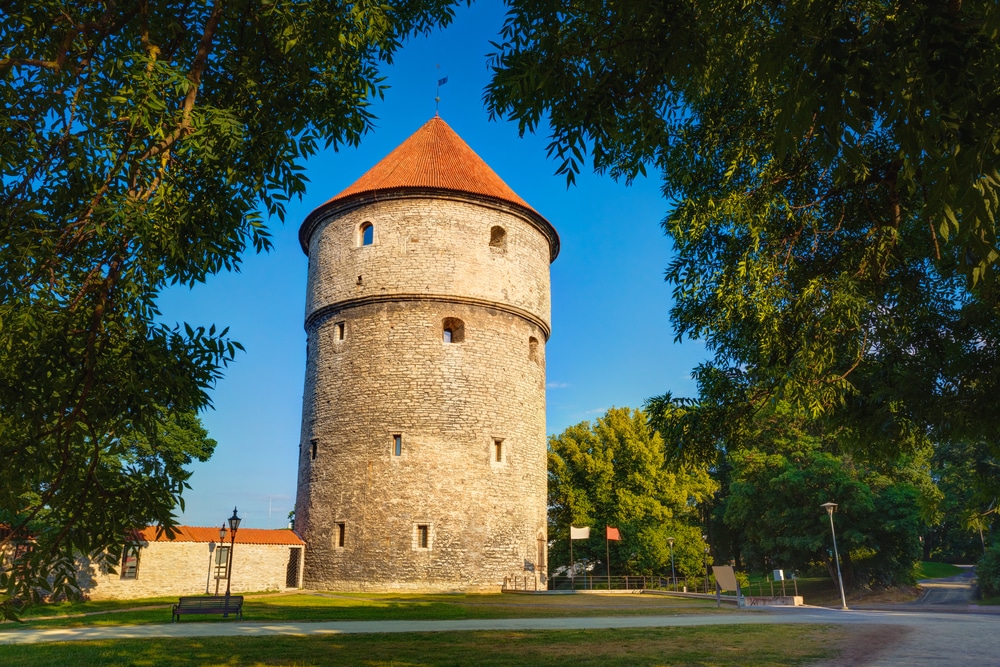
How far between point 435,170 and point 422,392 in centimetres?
822

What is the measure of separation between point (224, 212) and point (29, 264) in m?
1.17

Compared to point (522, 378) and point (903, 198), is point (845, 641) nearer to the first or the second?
point (903, 198)

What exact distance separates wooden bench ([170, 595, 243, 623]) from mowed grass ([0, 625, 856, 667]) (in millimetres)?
3529

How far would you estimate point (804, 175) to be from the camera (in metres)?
7.88

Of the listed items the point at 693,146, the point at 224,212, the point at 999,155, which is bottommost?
the point at 999,155

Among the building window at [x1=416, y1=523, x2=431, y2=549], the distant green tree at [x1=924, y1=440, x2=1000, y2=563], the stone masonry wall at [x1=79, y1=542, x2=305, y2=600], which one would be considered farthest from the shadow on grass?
the distant green tree at [x1=924, y1=440, x2=1000, y2=563]

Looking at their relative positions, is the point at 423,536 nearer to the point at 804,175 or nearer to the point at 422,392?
the point at 422,392

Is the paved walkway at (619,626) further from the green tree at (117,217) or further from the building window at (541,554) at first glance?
the building window at (541,554)

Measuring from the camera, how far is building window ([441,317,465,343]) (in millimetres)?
25062

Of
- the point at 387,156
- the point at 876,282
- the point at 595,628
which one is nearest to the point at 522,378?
the point at 387,156

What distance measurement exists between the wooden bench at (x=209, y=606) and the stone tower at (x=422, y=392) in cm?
1008

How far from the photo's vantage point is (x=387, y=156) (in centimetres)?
2908

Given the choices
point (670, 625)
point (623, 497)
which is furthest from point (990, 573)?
point (670, 625)

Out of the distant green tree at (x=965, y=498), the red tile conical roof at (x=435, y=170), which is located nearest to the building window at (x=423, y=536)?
the red tile conical roof at (x=435, y=170)
